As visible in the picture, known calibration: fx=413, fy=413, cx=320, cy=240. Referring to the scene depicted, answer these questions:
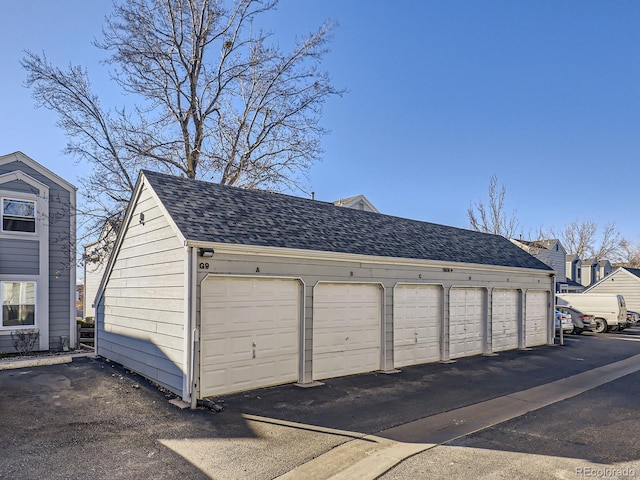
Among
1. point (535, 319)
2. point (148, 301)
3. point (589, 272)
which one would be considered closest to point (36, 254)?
point (148, 301)

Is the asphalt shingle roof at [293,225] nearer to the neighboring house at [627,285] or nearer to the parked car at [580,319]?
the parked car at [580,319]

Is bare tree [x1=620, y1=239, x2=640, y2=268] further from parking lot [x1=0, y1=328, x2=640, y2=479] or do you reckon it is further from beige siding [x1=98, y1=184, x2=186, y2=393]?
beige siding [x1=98, y1=184, x2=186, y2=393]

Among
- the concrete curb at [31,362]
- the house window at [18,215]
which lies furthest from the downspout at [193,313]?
the house window at [18,215]

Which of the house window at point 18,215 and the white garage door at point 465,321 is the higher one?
the house window at point 18,215

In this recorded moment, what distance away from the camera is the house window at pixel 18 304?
12.5 meters

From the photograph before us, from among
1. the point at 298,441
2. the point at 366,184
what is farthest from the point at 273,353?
the point at 366,184

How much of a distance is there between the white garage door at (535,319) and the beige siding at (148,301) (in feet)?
44.9

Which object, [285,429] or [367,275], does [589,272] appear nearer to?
[367,275]

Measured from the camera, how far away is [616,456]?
540 cm

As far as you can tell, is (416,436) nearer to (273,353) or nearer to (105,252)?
(273,353)

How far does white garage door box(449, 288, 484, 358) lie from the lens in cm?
1307

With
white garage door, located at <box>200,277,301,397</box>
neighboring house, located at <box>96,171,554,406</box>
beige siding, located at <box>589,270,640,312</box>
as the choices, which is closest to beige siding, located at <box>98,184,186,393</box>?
neighboring house, located at <box>96,171,554,406</box>

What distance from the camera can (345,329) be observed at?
10.2m

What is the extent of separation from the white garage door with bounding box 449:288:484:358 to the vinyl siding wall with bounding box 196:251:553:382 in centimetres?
28
